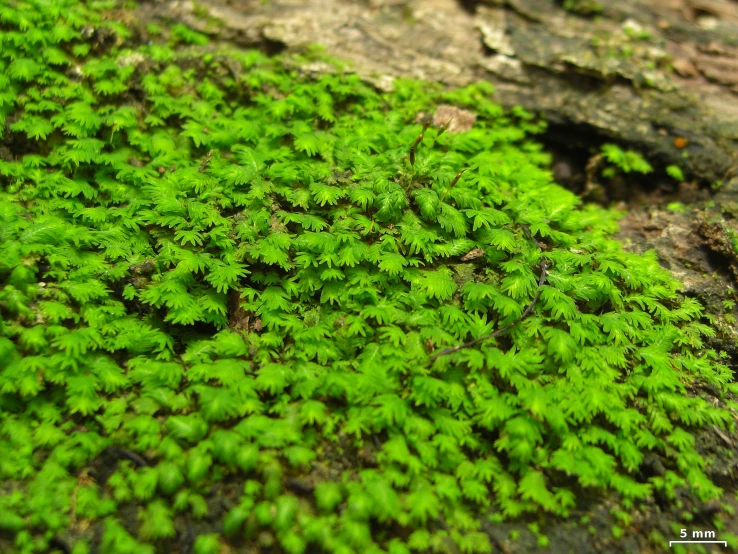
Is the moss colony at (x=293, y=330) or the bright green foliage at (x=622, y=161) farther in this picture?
the bright green foliage at (x=622, y=161)

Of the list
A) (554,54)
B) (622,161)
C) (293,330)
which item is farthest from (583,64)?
(293,330)

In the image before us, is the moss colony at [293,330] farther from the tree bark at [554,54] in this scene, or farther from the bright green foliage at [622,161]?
the tree bark at [554,54]

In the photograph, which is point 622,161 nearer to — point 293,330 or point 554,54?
point 554,54

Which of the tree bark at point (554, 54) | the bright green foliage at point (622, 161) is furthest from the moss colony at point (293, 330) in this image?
the tree bark at point (554, 54)

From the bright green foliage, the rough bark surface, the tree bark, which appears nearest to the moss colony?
the bright green foliage

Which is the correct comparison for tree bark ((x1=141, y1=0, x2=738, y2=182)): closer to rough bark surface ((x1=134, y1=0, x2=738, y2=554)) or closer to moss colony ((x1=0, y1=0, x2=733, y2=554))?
rough bark surface ((x1=134, y1=0, x2=738, y2=554))

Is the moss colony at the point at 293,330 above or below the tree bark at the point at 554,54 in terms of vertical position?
below

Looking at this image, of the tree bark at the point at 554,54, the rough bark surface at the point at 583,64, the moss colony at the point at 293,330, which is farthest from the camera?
the tree bark at the point at 554,54

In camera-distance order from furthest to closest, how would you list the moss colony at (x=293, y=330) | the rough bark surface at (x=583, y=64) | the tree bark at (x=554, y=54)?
1. the tree bark at (x=554, y=54)
2. the rough bark surface at (x=583, y=64)
3. the moss colony at (x=293, y=330)

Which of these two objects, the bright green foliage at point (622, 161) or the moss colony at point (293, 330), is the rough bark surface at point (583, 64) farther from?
the moss colony at point (293, 330)

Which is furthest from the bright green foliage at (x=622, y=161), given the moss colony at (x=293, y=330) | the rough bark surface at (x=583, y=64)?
the moss colony at (x=293, y=330)
